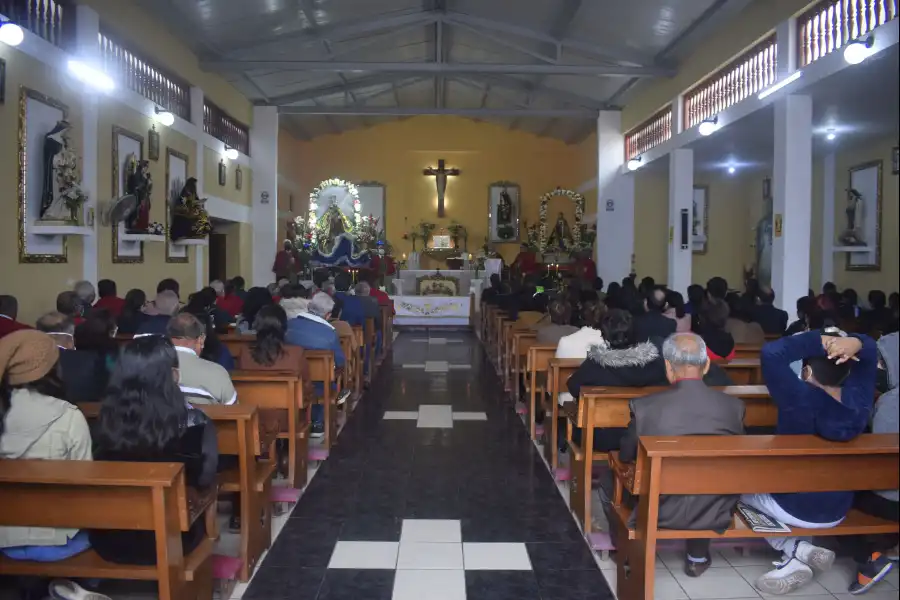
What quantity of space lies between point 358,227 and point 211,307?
7527mm

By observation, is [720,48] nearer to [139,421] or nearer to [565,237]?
[565,237]

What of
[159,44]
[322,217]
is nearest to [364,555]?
[159,44]

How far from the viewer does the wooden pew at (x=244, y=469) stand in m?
3.01

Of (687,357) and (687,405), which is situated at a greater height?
(687,357)

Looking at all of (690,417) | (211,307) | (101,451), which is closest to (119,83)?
(211,307)

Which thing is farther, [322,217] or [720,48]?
[322,217]

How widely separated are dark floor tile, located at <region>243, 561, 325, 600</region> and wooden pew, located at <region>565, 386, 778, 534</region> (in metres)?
1.20

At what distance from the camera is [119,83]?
7.84m

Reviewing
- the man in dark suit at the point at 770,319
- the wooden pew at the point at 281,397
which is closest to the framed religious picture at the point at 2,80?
the wooden pew at the point at 281,397

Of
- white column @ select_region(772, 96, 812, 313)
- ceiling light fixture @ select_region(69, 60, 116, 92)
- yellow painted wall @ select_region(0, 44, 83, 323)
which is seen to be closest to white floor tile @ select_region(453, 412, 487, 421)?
white column @ select_region(772, 96, 812, 313)

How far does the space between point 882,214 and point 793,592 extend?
745 centimetres

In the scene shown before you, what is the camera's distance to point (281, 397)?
13.2ft

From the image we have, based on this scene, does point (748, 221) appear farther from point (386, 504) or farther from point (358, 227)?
point (386, 504)

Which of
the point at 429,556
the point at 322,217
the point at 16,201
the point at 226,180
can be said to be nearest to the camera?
the point at 429,556
